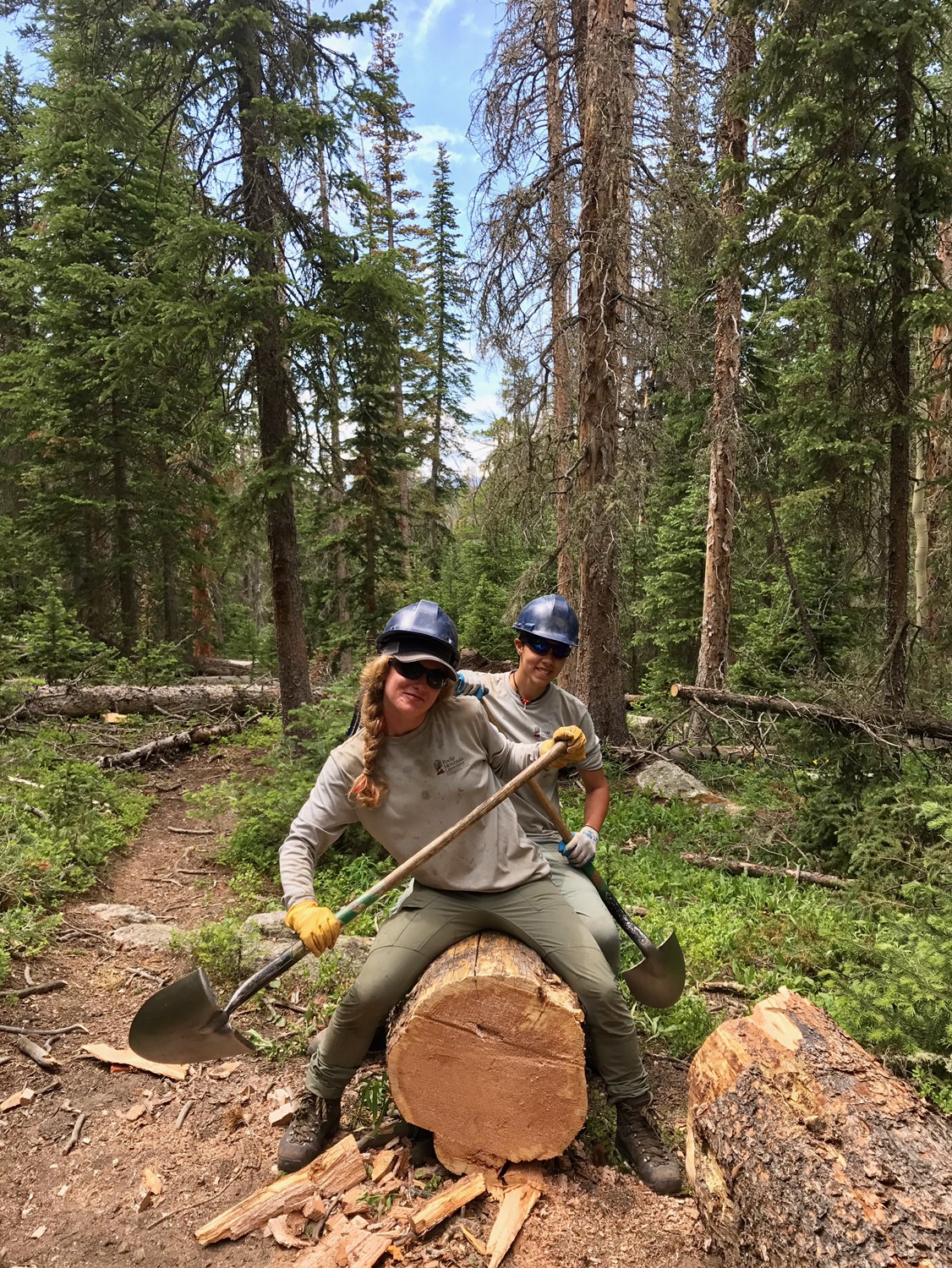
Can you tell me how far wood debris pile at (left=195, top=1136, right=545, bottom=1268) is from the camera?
2.59 meters

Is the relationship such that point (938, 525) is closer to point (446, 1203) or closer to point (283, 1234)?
point (446, 1203)

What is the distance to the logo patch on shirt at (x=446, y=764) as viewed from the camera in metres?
3.16

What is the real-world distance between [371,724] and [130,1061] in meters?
2.58

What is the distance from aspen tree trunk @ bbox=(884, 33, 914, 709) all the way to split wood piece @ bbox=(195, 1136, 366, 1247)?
6234 mm

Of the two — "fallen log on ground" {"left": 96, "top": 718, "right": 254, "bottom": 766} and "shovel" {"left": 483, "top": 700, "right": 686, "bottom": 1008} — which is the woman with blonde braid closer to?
"shovel" {"left": 483, "top": 700, "right": 686, "bottom": 1008}

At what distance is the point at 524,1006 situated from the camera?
280 cm

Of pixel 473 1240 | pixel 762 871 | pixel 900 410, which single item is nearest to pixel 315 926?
pixel 473 1240

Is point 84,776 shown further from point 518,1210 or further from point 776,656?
point 776,656

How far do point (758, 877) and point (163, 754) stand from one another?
26.3 ft

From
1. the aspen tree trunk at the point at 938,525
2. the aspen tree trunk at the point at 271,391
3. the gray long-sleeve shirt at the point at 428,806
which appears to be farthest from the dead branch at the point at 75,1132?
the aspen tree trunk at the point at 938,525

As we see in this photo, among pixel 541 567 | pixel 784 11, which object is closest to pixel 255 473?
pixel 541 567

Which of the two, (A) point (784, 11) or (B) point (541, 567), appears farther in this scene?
(B) point (541, 567)

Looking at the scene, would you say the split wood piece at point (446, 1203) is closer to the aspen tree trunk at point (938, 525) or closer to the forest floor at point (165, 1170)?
the forest floor at point (165, 1170)

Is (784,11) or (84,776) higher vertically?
(784,11)
